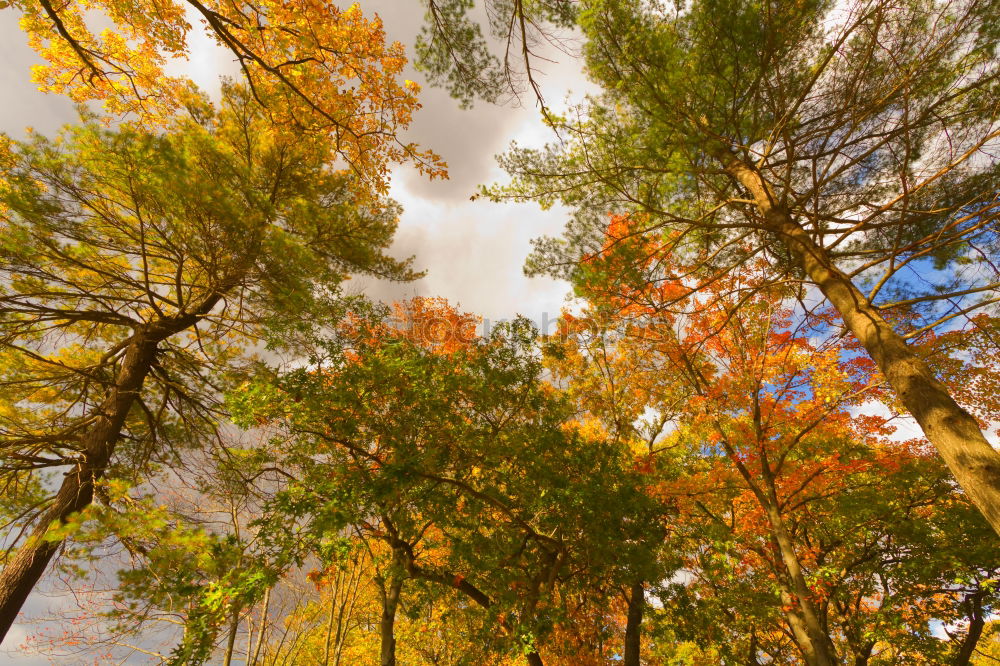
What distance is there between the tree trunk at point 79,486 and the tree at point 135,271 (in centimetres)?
1

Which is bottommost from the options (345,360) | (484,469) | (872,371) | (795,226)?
(484,469)

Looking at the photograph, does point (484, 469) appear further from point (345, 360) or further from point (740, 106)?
point (740, 106)

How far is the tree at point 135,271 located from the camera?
13.6 ft

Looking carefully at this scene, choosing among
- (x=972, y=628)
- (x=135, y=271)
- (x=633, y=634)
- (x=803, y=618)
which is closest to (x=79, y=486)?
(x=135, y=271)

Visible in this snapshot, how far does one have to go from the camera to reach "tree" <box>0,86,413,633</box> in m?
4.16

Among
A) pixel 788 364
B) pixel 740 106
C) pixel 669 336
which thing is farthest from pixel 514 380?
pixel 788 364

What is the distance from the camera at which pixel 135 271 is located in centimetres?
563

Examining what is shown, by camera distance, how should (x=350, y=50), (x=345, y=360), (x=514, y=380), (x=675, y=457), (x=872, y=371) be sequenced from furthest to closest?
(x=675, y=457), (x=872, y=371), (x=514, y=380), (x=345, y=360), (x=350, y=50)

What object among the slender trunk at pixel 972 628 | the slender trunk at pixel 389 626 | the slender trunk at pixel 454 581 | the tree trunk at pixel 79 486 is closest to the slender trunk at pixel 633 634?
the slender trunk at pixel 454 581

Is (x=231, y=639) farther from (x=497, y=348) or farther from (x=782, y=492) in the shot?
(x=782, y=492)

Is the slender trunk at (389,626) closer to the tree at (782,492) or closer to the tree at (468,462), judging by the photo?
the tree at (468,462)

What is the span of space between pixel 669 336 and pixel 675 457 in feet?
9.49

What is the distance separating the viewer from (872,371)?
23.9 feet

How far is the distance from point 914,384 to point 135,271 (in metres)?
8.58
